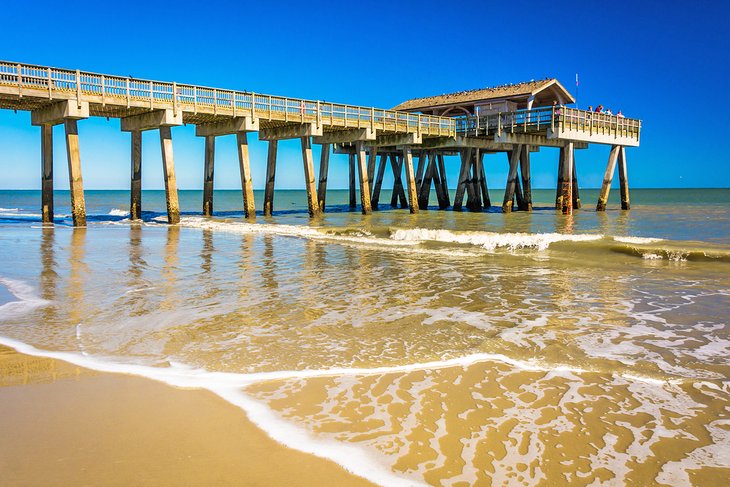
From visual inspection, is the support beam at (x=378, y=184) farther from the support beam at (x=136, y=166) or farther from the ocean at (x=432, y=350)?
the ocean at (x=432, y=350)

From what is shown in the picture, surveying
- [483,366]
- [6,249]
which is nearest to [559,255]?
[483,366]

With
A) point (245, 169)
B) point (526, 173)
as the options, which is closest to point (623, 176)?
point (526, 173)

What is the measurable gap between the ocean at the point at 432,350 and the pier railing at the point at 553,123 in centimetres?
1678

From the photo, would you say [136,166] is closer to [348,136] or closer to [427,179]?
[348,136]

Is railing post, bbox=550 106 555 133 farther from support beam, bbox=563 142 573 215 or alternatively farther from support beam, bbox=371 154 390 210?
support beam, bbox=371 154 390 210

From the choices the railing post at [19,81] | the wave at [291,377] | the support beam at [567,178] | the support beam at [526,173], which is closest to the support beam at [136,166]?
the railing post at [19,81]

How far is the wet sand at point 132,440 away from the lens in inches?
128

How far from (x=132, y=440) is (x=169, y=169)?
72.8 feet

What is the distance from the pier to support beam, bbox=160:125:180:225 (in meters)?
0.04

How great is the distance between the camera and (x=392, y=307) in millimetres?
8195

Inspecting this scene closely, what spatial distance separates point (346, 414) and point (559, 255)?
11863 millimetres

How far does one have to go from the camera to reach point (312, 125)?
91.0 feet

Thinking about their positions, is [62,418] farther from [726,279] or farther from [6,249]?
[6,249]

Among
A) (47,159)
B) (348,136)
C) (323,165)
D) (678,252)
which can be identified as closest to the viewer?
(678,252)
